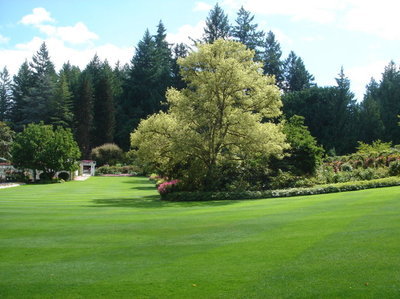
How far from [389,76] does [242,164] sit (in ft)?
214

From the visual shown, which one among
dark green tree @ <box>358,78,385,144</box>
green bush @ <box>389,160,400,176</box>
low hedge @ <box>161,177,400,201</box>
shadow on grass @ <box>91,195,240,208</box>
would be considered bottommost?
shadow on grass @ <box>91,195,240,208</box>

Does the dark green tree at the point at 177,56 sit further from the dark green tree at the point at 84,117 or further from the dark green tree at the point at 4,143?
the dark green tree at the point at 4,143

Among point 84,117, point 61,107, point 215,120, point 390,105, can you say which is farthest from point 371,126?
point 61,107

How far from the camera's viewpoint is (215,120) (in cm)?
2378

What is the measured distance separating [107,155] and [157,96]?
15901 millimetres

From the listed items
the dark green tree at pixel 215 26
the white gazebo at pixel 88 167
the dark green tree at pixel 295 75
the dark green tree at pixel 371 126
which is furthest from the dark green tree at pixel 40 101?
the dark green tree at pixel 371 126

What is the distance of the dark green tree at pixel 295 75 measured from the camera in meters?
79.4

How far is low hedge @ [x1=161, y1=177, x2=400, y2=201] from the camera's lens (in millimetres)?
19250

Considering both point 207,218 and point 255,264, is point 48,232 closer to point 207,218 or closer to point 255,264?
point 207,218

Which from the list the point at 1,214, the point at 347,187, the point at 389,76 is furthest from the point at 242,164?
the point at 389,76

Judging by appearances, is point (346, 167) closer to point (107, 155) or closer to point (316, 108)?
point (316, 108)

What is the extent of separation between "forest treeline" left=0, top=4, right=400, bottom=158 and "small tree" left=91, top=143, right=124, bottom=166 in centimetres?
585

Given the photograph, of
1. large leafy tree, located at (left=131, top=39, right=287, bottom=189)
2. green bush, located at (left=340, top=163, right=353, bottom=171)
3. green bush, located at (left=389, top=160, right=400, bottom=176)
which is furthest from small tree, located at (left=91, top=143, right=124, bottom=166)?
green bush, located at (left=389, top=160, right=400, bottom=176)

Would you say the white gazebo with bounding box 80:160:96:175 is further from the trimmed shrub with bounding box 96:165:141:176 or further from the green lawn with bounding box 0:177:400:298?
the green lawn with bounding box 0:177:400:298
